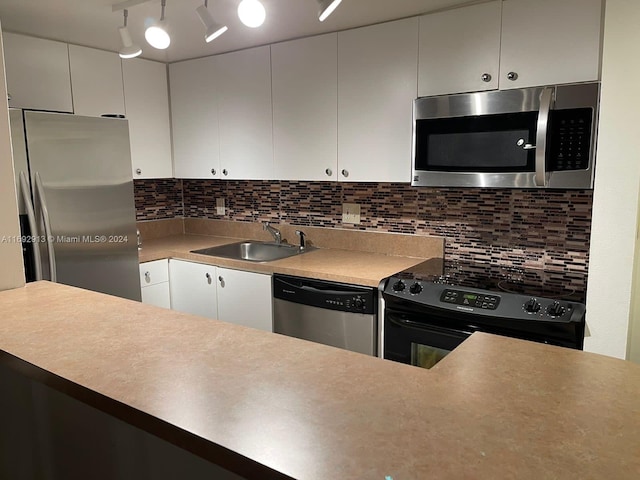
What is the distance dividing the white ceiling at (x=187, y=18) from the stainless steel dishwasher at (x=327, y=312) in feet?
4.34

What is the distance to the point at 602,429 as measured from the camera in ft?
2.67

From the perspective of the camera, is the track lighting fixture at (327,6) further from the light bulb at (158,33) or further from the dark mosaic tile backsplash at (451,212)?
the dark mosaic tile backsplash at (451,212)

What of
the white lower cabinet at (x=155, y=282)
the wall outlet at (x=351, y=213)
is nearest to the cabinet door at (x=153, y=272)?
the white lower cabinet at (x=155, y=282)

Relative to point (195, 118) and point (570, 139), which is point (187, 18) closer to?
point (195, 118)

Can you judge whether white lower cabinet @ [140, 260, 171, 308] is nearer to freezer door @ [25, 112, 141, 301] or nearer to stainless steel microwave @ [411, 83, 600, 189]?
freezer door @ [25, 112, 141, 301]

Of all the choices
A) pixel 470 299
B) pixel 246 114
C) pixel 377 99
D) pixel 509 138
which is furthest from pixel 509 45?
pixel 246 114

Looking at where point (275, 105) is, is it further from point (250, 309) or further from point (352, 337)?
point (352, 337)

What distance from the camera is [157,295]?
3.24m

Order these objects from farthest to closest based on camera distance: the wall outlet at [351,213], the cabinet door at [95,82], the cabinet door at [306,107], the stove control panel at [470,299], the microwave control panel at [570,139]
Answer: the wall outlet at [351,213] < the cabinet door at [95,82] < the cabinet door at [306,107] < the stove control panel at [470,299] < the microwave control panel at [570,139]

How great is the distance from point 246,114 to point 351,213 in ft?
2.98

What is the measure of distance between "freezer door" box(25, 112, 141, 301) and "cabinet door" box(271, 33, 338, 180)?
89 centimetres

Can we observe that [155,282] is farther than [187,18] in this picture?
Yes

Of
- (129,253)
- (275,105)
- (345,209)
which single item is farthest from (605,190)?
(129,253)

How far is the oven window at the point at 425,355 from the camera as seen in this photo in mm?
2280
